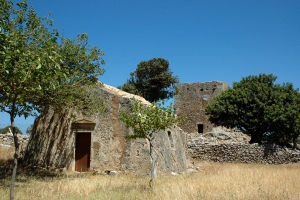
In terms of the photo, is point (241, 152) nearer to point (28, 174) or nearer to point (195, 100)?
point (195, 100)

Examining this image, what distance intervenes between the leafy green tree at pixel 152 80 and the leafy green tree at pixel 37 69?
65.8 ft

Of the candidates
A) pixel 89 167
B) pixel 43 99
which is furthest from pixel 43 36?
pixel 89 167

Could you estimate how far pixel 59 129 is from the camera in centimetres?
1642

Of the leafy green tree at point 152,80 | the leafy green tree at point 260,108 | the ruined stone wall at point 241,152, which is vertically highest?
the leafy green tree at point 152,80

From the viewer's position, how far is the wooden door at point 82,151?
627 inches

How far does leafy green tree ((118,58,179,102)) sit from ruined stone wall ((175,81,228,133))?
2.78 metres

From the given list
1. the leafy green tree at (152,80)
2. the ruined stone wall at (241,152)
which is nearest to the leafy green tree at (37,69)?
the ruined stone wall at (241,152)

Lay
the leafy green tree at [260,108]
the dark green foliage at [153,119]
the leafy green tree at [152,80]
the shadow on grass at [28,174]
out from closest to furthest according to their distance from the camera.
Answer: the dark green foliage at [153,119]
the shadow on grass at [28,174]
the leafy green tree at [260,108]
the leafy green tree at [152,80]

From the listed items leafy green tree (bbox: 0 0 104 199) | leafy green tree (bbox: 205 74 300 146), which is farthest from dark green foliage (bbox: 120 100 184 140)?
leafy green tree (bbox: 205 74 300 146)

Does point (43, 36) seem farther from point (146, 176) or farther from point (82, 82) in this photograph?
point (146, 176)

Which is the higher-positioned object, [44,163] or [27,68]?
[27,68]

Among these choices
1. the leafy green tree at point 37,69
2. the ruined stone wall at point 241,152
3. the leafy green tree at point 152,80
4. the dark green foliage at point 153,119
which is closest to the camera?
the leafy green tree at point 37,69

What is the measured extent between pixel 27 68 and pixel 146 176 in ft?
28.9

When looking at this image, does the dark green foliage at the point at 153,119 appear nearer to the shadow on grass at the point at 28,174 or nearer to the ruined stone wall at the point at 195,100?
the shadow on grass at the point at 28,174
